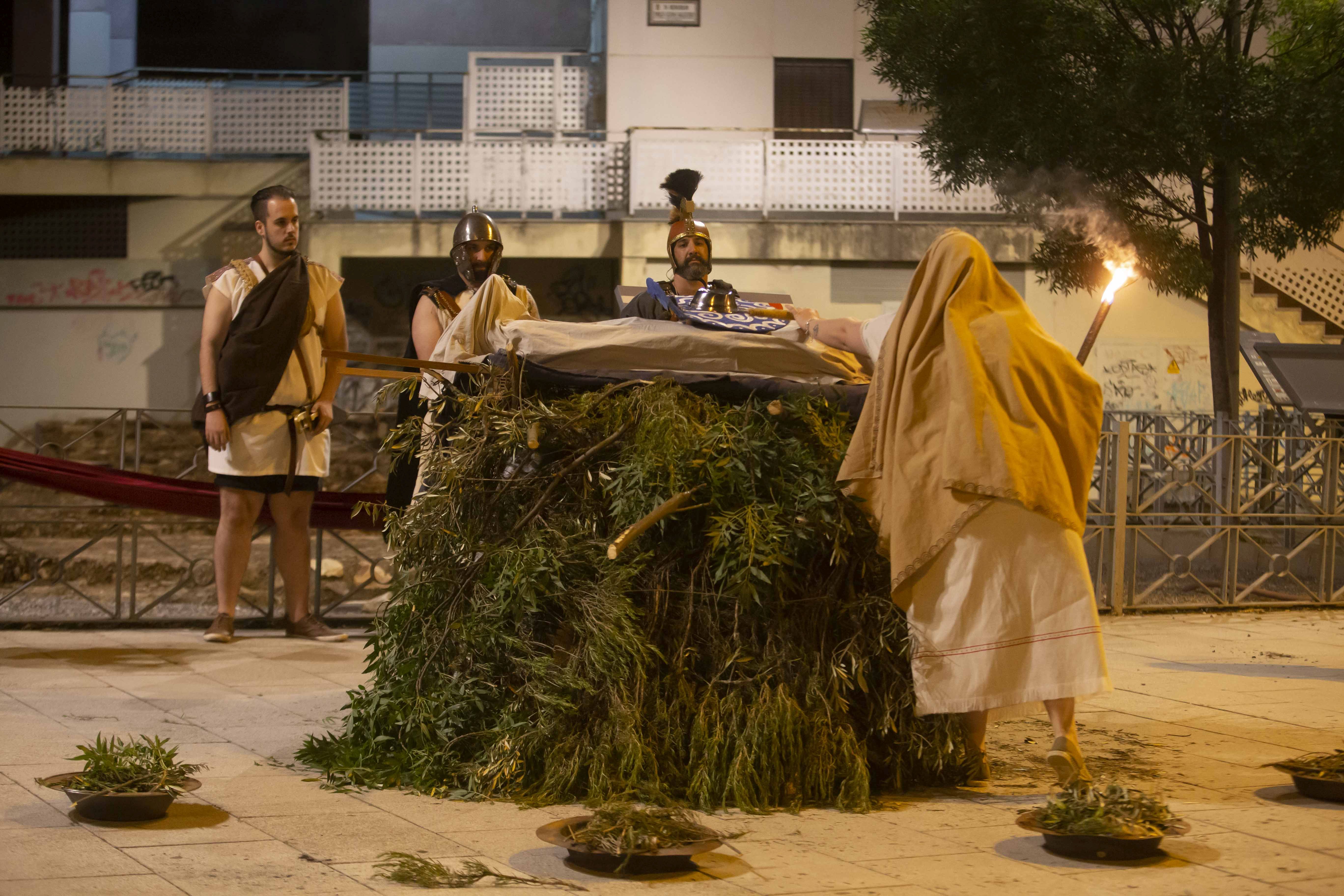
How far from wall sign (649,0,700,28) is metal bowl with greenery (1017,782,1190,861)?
16654mm

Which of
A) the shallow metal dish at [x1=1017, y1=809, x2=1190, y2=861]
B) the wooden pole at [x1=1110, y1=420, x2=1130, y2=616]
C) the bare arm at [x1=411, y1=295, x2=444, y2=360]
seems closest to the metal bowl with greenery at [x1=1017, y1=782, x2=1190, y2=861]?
the shallow metal dish at [x1=1017, y1=809, x2=1190, y2=861]

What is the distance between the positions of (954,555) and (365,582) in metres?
4.80

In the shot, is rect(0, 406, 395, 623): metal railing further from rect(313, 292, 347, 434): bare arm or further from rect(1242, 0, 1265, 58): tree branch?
rect(1242, 0, 1265, 58): tree branch

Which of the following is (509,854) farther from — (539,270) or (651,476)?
(539,270)

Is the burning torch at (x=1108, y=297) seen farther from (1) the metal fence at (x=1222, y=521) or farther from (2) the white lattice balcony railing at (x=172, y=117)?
(2) the white lattice balcony railing at (x=172, y=117)

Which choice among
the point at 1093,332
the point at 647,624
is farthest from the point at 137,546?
the point at 1093,332

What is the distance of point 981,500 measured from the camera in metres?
3.56

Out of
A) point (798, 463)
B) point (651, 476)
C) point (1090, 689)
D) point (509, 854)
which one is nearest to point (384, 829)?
point (509, 854)

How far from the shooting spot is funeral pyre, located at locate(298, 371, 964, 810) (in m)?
3.56

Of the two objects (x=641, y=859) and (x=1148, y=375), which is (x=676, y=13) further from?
(x=641, y=859)

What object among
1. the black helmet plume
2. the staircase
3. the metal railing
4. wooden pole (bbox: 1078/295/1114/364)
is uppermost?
the staircase

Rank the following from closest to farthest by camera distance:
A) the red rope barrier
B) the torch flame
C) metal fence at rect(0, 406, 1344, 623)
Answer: the torch flame, the red rope barrier, metal fence at rect(0, 406, 1344, 623)

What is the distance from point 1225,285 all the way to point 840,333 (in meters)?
9.50

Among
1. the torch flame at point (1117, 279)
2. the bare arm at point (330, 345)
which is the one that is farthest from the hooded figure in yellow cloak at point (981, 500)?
the bare arm at point (330, 345)
